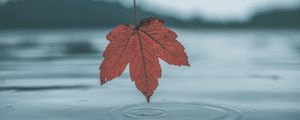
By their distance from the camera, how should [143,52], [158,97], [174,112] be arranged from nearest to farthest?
[143,52] → [174,112] → [158,97]

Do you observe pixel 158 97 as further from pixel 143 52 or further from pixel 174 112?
pixel 143 52

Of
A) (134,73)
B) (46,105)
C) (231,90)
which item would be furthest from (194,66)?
(134,73)

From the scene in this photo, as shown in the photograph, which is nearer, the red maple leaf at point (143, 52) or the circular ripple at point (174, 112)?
the red maple leaf at point (143, 52)

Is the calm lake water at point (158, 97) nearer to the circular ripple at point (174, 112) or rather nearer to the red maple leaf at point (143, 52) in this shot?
the circular ripple at point (174, 112)

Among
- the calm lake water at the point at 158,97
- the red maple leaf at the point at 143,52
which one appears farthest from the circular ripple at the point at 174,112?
the red maple leaf at the point at 143,52

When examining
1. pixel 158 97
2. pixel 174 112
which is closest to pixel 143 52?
pixel 174 112
